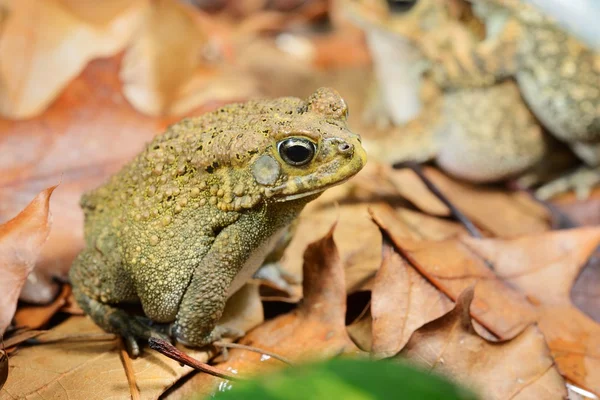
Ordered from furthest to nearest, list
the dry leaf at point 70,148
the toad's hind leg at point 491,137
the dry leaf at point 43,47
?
the toad's hind leg at point 491,137 → the dry leaf at point 43,47 → the dry leaf at point 70,148

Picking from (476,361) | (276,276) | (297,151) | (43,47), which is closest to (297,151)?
(297,151)

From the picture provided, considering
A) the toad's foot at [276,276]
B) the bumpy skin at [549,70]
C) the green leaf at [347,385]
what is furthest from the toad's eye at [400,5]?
the green leaf at [347,385]

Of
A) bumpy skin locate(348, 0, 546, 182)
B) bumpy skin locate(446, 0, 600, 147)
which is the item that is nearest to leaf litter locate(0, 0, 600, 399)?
bumpy skin locate(348, 0, 546, 182)

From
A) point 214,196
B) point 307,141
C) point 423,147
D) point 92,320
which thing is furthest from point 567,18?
Result: point 92,320

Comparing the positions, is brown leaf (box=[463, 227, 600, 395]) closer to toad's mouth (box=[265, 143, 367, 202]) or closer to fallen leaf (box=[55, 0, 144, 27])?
toad's mouth (box=[265, 143, 367, 202])

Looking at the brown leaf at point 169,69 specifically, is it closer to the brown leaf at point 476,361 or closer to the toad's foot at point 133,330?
the toad's foot at point 133,330

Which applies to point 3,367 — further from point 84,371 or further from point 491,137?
point 491,137

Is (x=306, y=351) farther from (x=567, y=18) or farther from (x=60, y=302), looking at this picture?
(x=567, y=18)
